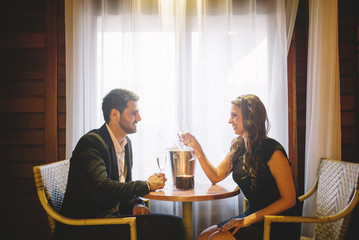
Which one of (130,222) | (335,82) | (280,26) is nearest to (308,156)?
(335,82)

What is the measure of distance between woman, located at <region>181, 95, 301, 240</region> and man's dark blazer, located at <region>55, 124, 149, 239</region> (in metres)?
0.59

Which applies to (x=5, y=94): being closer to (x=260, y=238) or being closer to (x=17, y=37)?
(x=17, y=37)

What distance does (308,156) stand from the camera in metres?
2.41

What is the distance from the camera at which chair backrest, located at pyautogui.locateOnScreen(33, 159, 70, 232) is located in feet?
5.81

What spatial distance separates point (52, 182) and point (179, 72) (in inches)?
56.4

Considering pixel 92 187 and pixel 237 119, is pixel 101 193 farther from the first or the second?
pixel 237 119

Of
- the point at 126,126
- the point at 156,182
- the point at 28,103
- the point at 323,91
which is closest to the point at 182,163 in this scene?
the point at 156,182

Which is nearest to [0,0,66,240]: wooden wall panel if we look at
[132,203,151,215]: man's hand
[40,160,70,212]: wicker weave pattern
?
[40,160,70,212]: wicker weave pattern

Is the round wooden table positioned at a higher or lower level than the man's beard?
lower

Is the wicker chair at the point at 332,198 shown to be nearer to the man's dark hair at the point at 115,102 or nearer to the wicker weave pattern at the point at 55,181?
the man's dark hair at the point at 115,102

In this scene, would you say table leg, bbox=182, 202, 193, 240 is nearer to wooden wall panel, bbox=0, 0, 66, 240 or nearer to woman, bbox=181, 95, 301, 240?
woman, bbox=181, 95, 301, 240

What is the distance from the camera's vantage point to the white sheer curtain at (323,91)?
2334mm

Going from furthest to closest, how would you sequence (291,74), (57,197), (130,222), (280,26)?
(291,74) → (280,26) → (57,197) → (130,222)

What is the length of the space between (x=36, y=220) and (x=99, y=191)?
1679 millimetres
